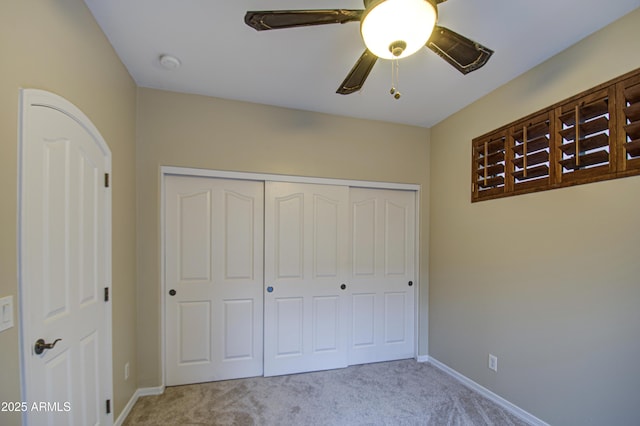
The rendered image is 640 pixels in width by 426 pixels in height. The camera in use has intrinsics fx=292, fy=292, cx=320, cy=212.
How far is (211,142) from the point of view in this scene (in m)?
2.85

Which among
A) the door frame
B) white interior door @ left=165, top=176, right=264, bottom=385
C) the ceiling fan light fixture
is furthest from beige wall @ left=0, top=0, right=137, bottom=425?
the ceiling fan light fixture

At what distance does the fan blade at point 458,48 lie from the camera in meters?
1.34

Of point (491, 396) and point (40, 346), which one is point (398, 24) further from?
point (491, 396)

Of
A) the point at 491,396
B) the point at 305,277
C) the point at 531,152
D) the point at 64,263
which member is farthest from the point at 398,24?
the point at 491,396

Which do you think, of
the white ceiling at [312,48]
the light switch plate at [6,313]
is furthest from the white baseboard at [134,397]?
the white ceiling at [312,48]

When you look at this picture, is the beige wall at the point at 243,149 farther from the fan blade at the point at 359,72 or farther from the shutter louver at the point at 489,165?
the fan blade at the point at 359,72

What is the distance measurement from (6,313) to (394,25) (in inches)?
74.2

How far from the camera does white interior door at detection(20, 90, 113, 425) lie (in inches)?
49.2

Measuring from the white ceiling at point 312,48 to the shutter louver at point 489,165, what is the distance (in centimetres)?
47

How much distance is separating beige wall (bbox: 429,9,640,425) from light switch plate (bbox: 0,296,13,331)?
3.05 meters

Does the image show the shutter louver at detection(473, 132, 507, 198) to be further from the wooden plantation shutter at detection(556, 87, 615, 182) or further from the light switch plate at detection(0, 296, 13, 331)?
the light switch plate at detection(0, 296, 13, 331)

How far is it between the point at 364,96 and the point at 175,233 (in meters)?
2.24

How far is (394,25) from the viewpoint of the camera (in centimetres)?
118

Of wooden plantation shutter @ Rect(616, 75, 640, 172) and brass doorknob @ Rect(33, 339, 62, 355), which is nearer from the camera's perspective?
brass doorknob @ Rect(33, 339, 62, 355)
